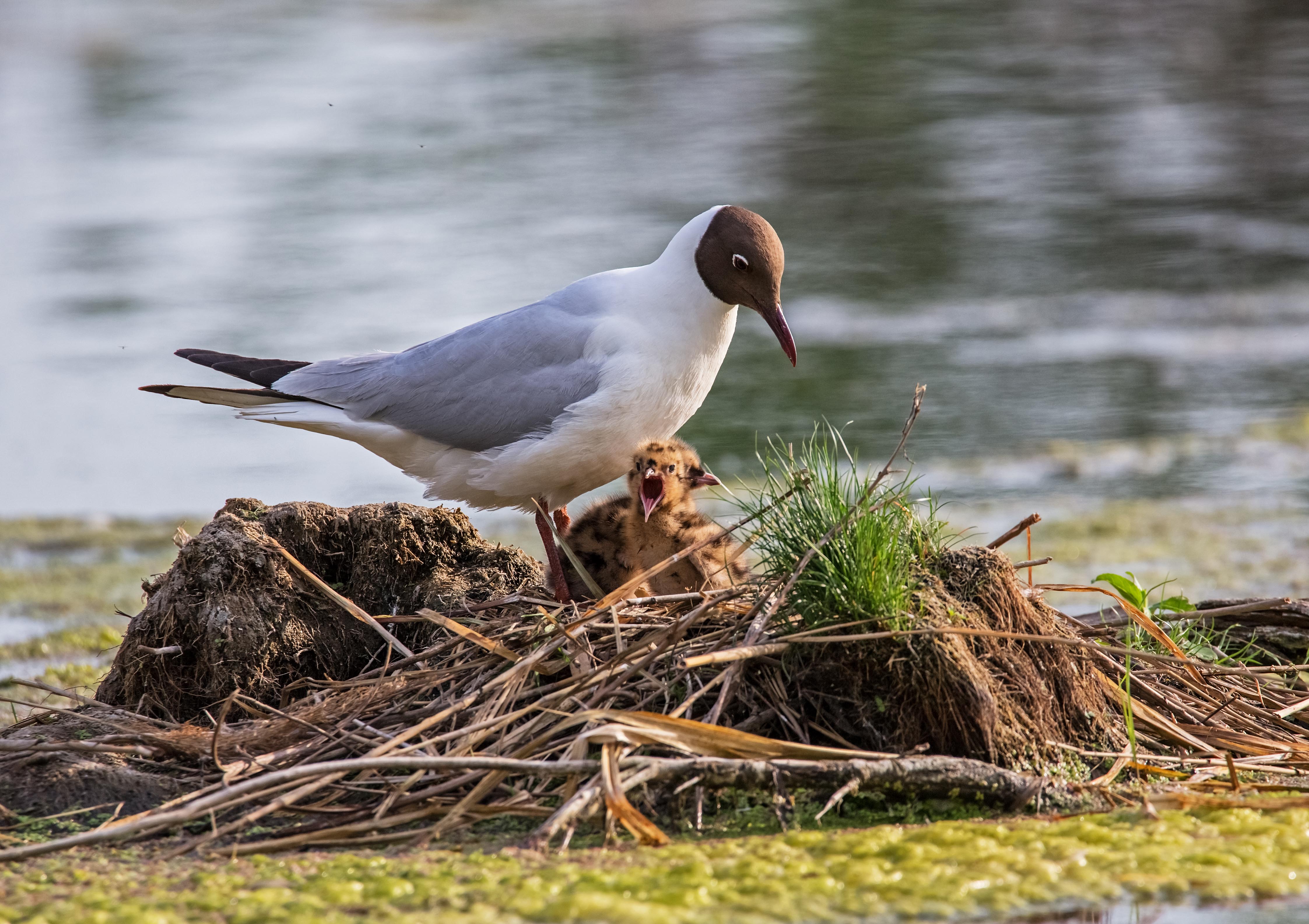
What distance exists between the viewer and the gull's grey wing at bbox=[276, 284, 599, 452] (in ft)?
16.0

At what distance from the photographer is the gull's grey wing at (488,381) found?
16.0 feet

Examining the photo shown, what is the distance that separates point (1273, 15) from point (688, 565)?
1800 cm

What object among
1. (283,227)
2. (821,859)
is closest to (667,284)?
(821,859)

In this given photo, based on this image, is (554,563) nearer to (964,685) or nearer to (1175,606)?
(964,685)

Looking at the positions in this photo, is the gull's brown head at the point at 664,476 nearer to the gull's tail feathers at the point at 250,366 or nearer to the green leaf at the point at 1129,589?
the green leaf at the point at 1129,589

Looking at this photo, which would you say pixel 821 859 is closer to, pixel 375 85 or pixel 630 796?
pixel 630 796

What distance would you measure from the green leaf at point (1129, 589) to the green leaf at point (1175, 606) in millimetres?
144

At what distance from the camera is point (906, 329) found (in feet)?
34.4

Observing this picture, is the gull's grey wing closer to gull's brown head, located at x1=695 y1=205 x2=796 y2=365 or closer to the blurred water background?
gull's brown head, located at x1=695 y1=205 x2=796 y2=365

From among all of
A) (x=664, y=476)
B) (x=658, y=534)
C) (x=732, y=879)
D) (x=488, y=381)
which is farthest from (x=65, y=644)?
(x=732, y=879)

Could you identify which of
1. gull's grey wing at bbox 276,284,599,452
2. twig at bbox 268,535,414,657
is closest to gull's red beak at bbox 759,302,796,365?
gull's grey wing at bbox 276,284,599,452

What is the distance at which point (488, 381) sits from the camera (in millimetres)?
5004

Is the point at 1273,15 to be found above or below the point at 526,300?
above

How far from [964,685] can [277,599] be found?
201cm
